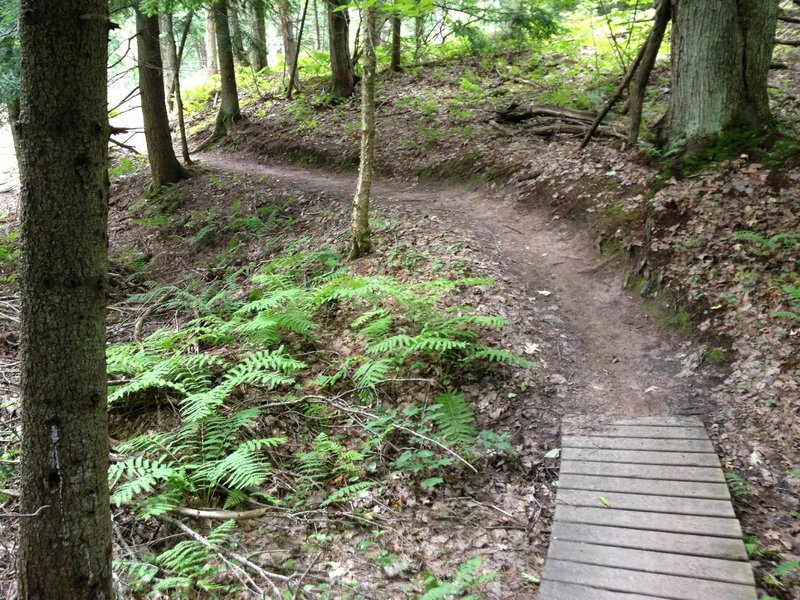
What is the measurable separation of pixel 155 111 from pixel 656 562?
14.5m

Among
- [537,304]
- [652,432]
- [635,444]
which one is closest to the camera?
[635,444]

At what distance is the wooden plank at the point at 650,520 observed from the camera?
12.4ft

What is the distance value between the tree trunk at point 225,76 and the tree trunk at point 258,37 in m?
0.90

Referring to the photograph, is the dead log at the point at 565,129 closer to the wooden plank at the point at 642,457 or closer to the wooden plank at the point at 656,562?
the wooden plank at the point at 642,457

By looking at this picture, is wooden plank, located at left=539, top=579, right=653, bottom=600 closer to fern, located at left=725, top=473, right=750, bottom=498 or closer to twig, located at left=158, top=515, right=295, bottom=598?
fern, located at left=725, top=473, right=750, bottom=498

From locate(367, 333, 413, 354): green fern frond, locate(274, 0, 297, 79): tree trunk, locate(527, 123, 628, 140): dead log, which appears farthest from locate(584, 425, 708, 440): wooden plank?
locate(274, 0, 297, 79): tree trunk

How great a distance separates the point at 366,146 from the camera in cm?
806

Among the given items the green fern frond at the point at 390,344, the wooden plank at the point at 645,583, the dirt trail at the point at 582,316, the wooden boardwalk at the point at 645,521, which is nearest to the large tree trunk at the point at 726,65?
the dirt trail at the point at 582,316

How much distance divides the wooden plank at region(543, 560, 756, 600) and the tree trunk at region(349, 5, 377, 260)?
19.7 feet

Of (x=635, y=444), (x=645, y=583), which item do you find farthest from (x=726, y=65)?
(x=645, y=583)

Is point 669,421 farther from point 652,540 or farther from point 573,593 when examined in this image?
point 573,593

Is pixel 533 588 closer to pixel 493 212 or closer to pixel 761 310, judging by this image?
pixel 761 310

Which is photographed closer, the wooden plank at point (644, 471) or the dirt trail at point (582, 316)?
the wooden plank at point (644, 471)

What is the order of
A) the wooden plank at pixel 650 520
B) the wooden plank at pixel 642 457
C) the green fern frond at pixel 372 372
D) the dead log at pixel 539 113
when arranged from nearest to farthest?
the wooden plank at pixel 650 520
the wooden plank at pixel 642 457
the green fern frond at pixel 372 372
the dead log at pixel 539 113
